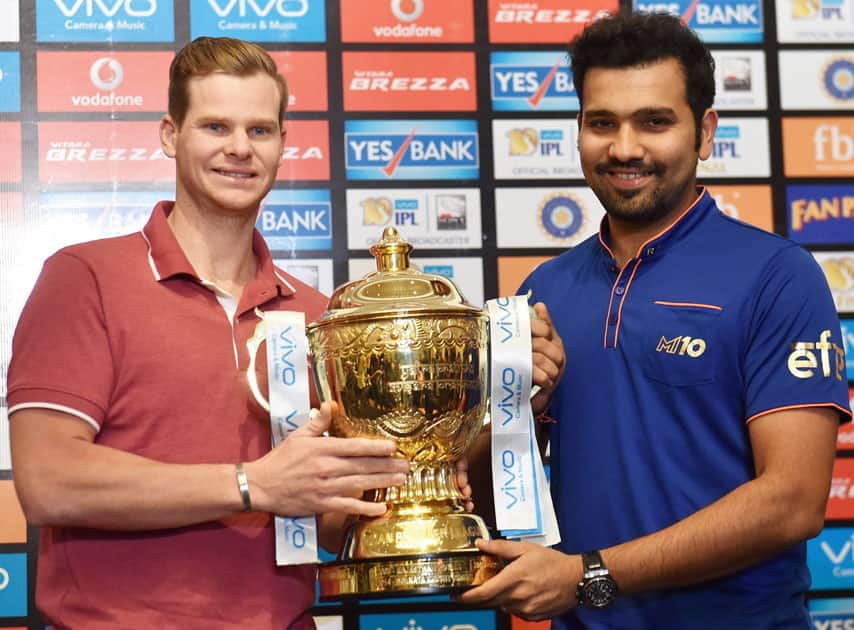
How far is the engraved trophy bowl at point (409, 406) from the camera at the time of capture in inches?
68.4

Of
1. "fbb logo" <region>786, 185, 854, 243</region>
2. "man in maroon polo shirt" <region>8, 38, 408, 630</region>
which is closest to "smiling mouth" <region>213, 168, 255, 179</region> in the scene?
"man in maroon polo shirt" <region>8, 38, 408, 630</region>

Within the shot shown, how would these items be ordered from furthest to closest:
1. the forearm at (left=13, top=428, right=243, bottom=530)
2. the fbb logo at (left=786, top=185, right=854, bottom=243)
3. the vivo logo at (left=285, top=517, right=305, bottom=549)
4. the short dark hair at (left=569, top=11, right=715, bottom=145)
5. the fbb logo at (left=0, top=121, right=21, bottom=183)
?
the fbb logo at (left=786, top=185, right=854, bottom=243)
the fbb logo at (left=0, top=121, right=21, bottom=183)
the short dark hair at (left=569, top=11, right=715, bottom=145)
the vivo logo at (left=285, top=517, right=305, bottom=549)
the forearm at (left=13, top=428, right=243, bottom=530)

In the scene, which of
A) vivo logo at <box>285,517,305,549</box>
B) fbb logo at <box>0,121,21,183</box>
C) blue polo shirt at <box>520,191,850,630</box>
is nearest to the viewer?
vivo logo at <box>285,517,305,549</box>

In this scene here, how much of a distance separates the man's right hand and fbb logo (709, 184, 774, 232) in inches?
68.5

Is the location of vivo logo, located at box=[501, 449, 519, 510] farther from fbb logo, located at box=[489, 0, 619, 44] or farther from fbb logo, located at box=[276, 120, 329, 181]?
fbb logo, located at box=[489, 0, 619, 44]

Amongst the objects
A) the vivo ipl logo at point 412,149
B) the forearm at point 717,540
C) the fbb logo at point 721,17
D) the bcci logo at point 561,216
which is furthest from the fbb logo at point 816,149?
the forearm at point 717,540

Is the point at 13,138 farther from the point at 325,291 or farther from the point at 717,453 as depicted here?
the point at 717,453

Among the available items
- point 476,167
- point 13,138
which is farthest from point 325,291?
point 13,138

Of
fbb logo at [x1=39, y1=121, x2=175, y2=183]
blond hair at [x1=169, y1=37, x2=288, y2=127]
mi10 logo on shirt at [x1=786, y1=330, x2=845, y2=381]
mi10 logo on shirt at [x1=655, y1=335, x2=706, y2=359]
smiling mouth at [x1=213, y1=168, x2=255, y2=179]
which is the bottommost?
mi10 logo on shirt at [x1=786, y1=330, x2=845, y2=381]

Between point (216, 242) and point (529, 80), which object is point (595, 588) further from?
point (529, 80)

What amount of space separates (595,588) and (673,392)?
0.34 meters

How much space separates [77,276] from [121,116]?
1311 mm

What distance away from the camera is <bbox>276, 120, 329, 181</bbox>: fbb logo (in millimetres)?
3053

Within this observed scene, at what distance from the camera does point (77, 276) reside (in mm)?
1800
